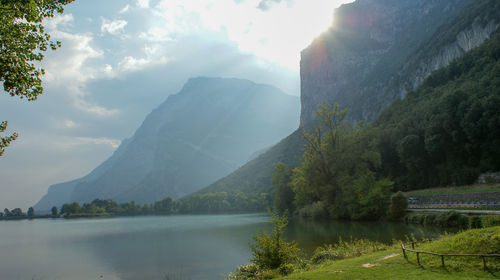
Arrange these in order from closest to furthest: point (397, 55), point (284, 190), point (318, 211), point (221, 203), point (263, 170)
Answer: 1. point (318, 211)
2. point (284, 190)
3. point (221, 203)
4. point (263, 170)
5. point (397, 55)

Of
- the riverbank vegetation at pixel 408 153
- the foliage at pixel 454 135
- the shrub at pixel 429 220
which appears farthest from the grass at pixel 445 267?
the foliage at pixel 454 135

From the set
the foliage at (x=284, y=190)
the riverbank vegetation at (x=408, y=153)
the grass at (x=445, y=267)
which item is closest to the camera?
the grass at (x=445, y=267)

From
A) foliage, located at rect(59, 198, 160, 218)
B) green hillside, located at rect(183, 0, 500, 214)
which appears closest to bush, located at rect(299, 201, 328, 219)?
green hillside, located at rect(183, 0, 500, 214)

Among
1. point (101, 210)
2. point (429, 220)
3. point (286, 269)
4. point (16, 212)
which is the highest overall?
point (286, 269)

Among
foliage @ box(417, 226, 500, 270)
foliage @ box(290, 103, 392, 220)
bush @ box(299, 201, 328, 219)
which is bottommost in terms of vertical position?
bush @ box(299, 201, 328, 219)

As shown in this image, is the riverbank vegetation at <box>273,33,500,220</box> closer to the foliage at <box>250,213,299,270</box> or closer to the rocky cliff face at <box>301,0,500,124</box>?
the foliage at <box>250,213,299,270</box>

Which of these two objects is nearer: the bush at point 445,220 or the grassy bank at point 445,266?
the grassy bank at point 445,266

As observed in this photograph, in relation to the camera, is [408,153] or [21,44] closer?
[21,44]

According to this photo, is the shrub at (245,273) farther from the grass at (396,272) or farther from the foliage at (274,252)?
the grass at (396,272)

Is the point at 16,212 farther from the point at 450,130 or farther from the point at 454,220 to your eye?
the point at 454,220

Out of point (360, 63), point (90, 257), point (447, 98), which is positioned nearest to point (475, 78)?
point (447, 98)

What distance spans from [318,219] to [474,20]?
76.6 m

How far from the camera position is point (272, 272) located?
1419 centimetres

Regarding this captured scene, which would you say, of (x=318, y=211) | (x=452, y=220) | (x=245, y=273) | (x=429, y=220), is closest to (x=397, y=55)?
(x=318, y=211)
